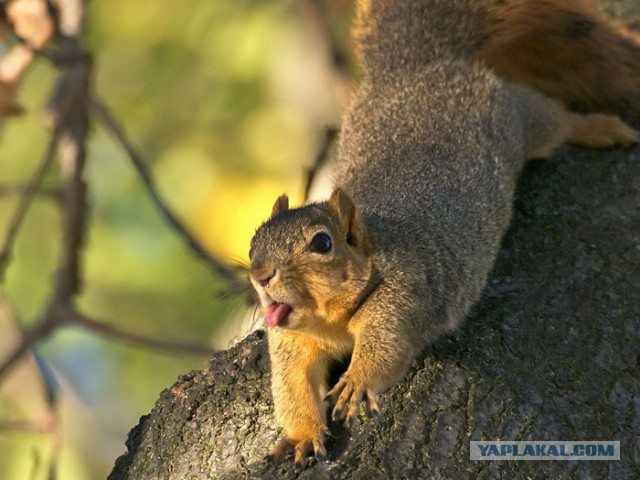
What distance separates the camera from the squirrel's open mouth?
2.04m

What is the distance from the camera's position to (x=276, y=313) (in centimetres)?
204

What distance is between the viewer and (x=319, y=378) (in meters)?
2.28

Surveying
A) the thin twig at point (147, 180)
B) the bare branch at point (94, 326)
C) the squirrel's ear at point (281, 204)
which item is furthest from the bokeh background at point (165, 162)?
the squirrel's ear at point (281, 204)

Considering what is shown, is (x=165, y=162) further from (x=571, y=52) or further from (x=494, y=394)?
(x=494, y=394)

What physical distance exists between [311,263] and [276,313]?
144 mm

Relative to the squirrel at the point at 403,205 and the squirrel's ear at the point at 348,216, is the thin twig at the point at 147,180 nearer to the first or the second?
the squirrel at the point at 403,205

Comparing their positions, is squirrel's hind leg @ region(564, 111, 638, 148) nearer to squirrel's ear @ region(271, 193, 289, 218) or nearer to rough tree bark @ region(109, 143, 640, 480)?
rough tree bark @ region(109, 143, 640, 480)

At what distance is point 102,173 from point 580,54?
8.85 feet

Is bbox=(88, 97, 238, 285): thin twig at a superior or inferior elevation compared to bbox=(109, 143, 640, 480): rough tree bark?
superior

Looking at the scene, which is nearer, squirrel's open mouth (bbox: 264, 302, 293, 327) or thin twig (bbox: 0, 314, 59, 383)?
squirrel's open mouth (bbox: 264, 302, 293, 327)

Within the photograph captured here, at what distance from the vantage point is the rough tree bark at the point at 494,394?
1806 mm

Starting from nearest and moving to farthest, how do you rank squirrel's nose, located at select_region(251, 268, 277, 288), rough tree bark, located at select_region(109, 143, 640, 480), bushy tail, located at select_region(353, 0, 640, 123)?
rough tree bark, located at select_region(109, 143, 640, 480), squirrel's nose, located at select_region(251, 268, 277, 288), bushy tail, located at select_region(353, 0, 640, 123)

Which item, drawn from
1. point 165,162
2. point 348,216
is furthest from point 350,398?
point 165,162

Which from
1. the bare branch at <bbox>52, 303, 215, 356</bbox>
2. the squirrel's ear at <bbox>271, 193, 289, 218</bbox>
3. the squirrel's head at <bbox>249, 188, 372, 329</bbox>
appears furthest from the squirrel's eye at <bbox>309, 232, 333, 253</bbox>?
the bare branch at <bbox>52, 303, 215, 356</bbox>
